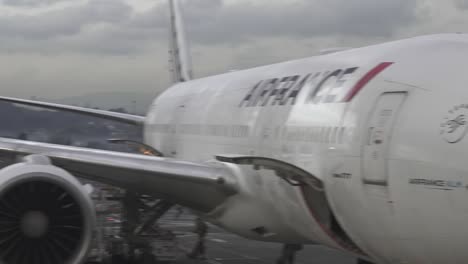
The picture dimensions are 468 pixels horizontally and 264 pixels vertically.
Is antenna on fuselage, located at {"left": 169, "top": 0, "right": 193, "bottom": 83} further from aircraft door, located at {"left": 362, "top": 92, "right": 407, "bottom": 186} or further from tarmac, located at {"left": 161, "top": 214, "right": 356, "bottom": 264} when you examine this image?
aircraft door, located at {"left": 362, "top": 92, "right": 407, "bottom": 186}

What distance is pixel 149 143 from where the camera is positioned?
796 inches

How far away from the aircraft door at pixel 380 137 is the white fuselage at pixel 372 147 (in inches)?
0.5

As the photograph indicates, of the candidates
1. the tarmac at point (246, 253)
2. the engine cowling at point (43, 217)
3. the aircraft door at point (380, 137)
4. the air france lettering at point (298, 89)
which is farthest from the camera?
the tarmac at point (246, 253)

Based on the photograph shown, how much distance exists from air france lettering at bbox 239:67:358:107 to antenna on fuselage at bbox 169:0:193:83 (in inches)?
428

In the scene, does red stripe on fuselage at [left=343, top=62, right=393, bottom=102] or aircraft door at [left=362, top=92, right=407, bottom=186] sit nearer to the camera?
aircraft door at [left=362, top=92, right=407, bottom=186]

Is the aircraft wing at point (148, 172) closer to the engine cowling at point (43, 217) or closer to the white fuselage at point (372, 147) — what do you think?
the white fuselage at point (372, 147)

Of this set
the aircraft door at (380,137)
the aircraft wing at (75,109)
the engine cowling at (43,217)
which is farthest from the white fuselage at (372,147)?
the aircraft wing at (75,109)

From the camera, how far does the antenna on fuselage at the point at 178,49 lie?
23.3 meters

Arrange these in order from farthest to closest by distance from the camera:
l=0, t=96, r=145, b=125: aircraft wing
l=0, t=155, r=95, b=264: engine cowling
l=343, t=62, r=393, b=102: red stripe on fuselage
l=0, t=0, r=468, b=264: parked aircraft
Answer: l=0, t=96, r=145, b=125: aircraft wing → l=0, t=155, r=95, b=264: engine cowling → l=343, t=62, r=393, b=102: red stripe on fuselage → l=0, t=0, r=468, b=264: parked aircraft

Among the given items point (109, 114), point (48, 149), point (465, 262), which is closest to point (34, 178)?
point (48, 149)

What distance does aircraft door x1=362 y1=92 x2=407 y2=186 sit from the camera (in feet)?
24.3

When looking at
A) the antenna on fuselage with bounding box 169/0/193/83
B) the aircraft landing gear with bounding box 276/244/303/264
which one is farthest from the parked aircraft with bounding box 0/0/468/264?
the antenna on fuselage with bounding box 169/0/193/83

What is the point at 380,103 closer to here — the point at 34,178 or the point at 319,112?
the point at 319,112

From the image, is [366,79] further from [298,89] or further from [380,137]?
[298,89]
